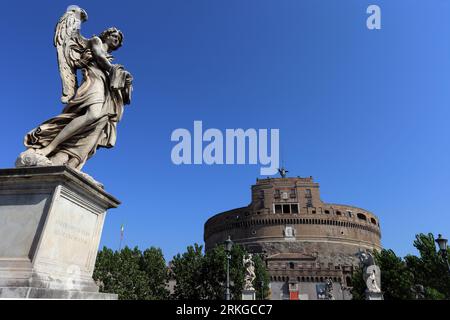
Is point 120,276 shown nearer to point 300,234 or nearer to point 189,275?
point 189,275

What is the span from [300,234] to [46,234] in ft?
231

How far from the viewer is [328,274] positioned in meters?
61.0

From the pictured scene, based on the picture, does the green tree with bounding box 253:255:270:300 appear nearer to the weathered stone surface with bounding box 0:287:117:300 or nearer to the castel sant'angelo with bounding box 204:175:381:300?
the castel sant'angelo with bounding box 204:175:381:300

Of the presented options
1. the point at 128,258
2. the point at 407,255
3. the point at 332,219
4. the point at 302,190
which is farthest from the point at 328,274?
the point at 128,258

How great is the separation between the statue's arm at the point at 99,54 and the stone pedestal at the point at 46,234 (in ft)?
5.60

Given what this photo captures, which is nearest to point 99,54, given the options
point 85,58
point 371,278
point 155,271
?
point 85,58

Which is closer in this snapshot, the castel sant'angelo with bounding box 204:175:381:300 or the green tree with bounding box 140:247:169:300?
the green tree with bounding box 140:247:169:300

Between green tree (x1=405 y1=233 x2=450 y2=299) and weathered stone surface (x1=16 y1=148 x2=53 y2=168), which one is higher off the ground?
green tree (x1=405 y1=233 x2=450 y2=299)

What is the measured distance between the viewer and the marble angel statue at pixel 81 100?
3609 millimetres

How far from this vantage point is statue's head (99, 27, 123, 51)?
450 centimetres

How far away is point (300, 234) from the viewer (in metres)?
68.8

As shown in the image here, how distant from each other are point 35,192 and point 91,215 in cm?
69

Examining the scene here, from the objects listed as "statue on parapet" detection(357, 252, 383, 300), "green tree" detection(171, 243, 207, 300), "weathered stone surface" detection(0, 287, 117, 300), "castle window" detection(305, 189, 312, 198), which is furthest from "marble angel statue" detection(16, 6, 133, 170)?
"castle window" detection(305, 189, 312, 198)

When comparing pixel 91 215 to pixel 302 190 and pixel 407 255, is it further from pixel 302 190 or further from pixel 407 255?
pixel 302 190
